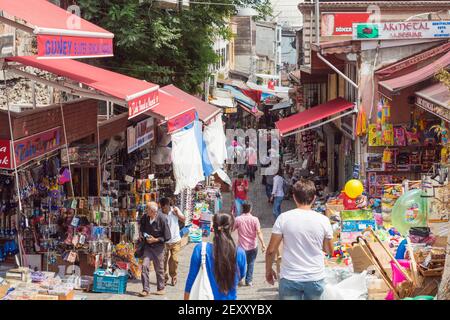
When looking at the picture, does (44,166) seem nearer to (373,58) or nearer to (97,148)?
(97,148)

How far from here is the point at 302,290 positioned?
7414 millimetres

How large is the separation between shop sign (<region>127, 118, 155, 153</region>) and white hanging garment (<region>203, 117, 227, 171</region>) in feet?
5.55

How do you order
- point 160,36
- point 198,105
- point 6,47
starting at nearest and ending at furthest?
point 6,47 → point 198,105 → point 160,36

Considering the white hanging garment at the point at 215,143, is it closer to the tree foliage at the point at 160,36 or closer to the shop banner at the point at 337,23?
the tree foliage at the point at 160,36

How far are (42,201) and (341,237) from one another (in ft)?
15.3

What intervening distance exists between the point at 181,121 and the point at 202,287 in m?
8.02

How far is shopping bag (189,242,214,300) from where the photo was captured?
7383 millimetres

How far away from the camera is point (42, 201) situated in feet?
44.1

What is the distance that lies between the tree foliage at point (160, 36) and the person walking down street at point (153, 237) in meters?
8.97

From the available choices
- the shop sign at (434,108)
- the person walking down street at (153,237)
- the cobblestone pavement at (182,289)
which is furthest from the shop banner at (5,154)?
the shop sign at (434,108)

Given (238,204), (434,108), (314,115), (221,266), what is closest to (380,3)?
(314,115)

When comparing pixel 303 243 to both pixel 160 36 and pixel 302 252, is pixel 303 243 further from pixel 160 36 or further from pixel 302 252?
pixel 160 36

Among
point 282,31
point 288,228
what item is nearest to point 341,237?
point 288,228

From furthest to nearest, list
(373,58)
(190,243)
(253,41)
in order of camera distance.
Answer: (253,41) < (373,58) < (190,243)
